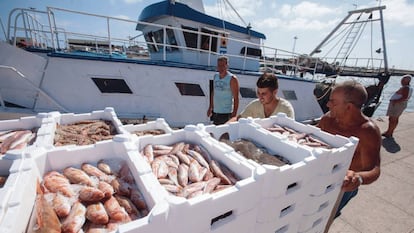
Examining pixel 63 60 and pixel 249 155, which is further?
pixel 63 60

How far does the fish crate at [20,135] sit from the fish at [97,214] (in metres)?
0.53

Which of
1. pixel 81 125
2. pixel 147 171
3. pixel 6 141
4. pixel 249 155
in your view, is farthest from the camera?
pixel 81 125

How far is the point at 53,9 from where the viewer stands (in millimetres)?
4281

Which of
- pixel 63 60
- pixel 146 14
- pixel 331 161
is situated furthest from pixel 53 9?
pixel 331 161

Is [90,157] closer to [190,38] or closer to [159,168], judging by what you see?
[159,168]

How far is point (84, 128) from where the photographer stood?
2031 mm

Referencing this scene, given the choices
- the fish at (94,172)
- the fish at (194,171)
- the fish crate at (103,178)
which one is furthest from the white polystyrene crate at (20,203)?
the fish at (194,171)

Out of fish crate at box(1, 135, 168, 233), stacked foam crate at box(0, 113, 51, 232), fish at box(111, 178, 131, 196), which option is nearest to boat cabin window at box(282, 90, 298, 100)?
fish crate at box(1, 135, 168, 233)

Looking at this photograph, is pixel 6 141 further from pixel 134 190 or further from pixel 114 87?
pixel 114 87

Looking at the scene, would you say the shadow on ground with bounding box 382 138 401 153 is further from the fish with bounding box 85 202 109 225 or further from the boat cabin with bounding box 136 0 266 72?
the fish with bounding box 85 202 109 225

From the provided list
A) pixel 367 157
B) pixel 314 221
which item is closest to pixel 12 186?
pixel 314 221

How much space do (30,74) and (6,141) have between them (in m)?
4.10

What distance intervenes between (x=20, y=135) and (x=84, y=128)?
495mm

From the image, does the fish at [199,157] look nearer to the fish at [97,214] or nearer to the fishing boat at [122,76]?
the fish at [97,214]
